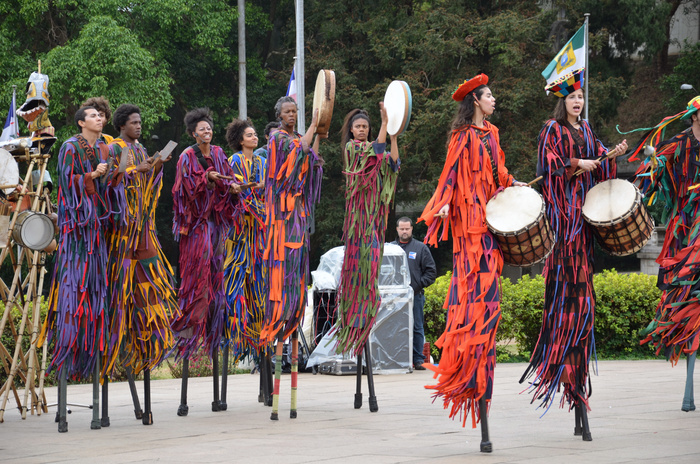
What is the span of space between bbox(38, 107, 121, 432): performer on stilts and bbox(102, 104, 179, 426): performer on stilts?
101 mm

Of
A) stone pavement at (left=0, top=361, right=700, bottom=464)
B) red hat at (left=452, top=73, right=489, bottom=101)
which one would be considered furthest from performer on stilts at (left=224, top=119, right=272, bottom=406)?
red hat at (left=452, top=73, right=489, bottom=101)

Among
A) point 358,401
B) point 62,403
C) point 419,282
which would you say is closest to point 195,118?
point 62,403

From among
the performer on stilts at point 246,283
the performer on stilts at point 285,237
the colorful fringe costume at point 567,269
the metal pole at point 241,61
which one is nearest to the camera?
the colorful fringe costume at point 567,269

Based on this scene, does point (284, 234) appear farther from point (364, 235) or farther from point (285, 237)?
point (364, 235)

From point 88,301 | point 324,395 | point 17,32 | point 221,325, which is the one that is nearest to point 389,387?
point 324,395

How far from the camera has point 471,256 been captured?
562 centimetres

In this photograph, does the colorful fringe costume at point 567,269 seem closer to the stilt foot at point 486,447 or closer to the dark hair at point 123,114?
the stilt foot at point 486,447

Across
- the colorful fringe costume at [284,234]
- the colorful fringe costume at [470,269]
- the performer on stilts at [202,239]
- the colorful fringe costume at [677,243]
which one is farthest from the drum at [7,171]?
the colorful fringe costume at [677,243]

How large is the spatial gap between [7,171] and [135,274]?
1.26 metres

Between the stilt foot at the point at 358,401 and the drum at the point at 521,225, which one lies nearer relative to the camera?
the drum at the point at 521,225

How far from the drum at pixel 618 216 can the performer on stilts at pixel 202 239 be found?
3.01m

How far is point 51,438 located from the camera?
20.5 feet

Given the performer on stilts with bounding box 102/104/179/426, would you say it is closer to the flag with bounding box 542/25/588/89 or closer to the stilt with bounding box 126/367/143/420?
the stilt with bounding box 126/367/143/420

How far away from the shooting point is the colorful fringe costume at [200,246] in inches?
300
